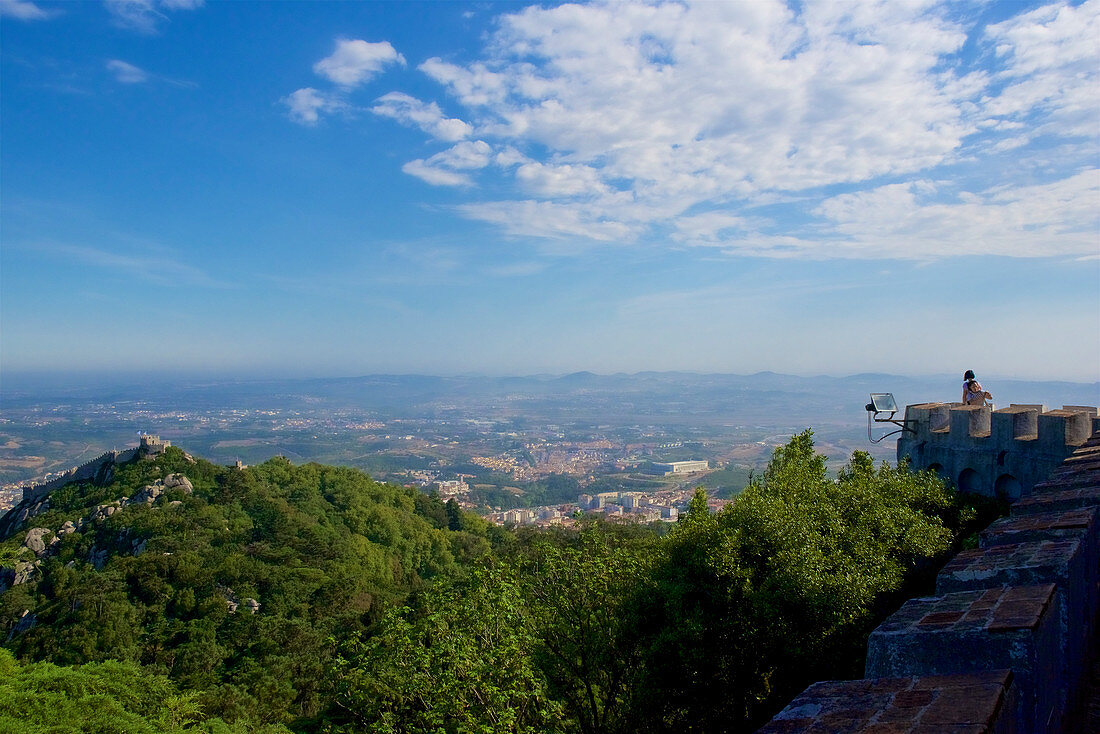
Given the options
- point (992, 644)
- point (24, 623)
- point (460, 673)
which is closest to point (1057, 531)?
point (992, 644)

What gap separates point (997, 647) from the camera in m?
2.08

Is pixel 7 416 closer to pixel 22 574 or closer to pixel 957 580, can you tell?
pixel 22 574

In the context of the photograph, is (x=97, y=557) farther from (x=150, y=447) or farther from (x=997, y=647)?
(x=997, y=647)

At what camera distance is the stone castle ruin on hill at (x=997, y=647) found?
182cm

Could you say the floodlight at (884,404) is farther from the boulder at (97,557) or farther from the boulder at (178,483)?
the boulder at (178,483)

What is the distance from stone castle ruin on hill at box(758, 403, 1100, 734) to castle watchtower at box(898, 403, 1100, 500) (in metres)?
6.12

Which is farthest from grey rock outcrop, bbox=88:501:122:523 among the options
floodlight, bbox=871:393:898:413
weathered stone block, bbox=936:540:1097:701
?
weathered stone block, bbox=936:540:1097:701

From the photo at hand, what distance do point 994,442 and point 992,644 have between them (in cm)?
1002

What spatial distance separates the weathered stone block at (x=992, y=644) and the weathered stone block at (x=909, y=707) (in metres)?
0.16

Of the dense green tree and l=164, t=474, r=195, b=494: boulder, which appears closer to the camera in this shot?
the dense green tree

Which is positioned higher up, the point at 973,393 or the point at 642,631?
the point at 973,393

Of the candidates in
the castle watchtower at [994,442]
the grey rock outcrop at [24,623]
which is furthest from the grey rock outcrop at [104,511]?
the castle watchtower at [994,442]

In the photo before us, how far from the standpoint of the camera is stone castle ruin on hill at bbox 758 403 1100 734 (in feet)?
5.96

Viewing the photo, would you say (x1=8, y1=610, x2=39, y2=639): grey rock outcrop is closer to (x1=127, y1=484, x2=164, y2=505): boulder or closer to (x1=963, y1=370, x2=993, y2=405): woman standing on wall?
(x1=127, y1=484, x2=164, y2=505): boulder
